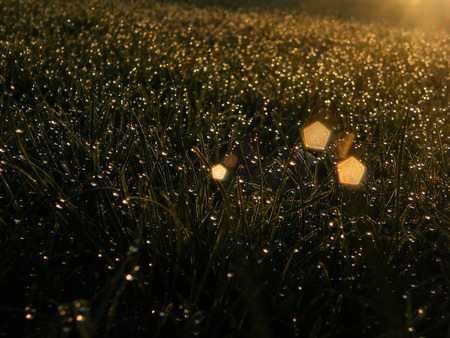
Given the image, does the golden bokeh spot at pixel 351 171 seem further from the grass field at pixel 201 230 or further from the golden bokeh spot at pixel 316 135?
the golden bokeh spot at pixel 316 135

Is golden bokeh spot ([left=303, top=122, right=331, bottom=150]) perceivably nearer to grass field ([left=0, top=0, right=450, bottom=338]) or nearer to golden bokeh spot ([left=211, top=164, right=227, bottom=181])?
grass field ([left=0, top=0, right=450, bottom=338])

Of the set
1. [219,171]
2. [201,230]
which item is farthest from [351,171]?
[201,230]

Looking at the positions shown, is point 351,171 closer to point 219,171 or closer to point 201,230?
point 219,171

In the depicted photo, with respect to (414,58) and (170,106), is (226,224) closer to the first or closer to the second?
(170,106)

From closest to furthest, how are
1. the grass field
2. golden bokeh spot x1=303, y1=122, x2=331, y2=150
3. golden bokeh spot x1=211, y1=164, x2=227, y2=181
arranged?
the grass field
golden bokeh spot x1=211, y1=164, x2=227, y2=181
golden bokeh spot x1=303, y1=122, x2=331, y2=150

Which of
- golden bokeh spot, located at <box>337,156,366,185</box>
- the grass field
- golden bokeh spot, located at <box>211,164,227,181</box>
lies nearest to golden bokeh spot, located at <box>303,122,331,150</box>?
the grass field

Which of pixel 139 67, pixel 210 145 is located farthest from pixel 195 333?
pixel 139 67
